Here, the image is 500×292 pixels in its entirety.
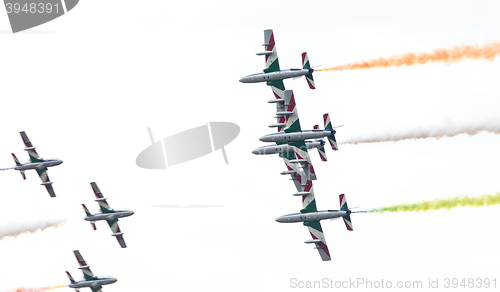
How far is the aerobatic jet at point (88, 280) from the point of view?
137 m

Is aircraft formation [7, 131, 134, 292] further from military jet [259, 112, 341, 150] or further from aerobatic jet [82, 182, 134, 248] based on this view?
military jet [259, 112, 341, 150]

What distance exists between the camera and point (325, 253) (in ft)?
433

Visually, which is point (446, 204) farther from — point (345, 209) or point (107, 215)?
point (107, 215)

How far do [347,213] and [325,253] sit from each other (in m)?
10.6

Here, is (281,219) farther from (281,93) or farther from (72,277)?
(72,277)

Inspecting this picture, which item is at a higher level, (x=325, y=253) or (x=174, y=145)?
(x=174, y=145)

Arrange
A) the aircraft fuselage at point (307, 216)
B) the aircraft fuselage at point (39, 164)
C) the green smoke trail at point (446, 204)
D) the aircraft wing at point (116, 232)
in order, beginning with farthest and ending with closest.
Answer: the aircraft wing at point (116, 232), the aircraft fuselage at point (39, 164), the aircraft fuselage at point (307, 216), the green smoke trail at point (446, 204)

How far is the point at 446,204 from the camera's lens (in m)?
109

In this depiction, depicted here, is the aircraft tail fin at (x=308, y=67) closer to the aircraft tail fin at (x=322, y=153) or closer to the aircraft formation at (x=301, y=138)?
the aircraft formation at (x=301, y=138)

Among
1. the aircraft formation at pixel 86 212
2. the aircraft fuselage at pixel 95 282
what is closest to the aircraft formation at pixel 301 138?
the aircraft formation at pixel 86 212

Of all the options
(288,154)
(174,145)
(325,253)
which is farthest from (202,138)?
(325,253)

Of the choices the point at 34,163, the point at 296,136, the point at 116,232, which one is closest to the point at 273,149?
the point at 296,136

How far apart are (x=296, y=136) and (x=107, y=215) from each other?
3031cm

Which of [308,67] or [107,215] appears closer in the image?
[308,67]
